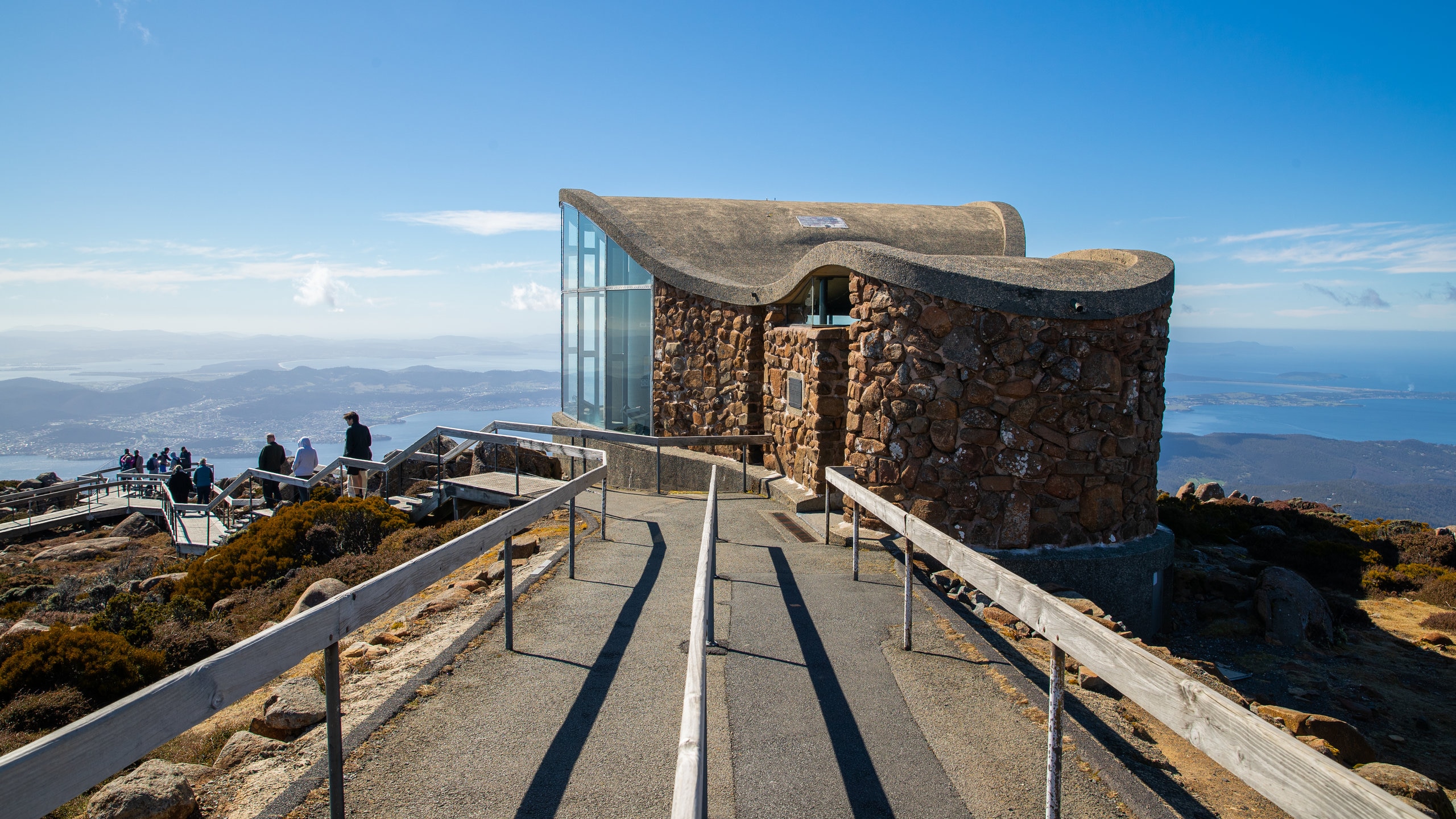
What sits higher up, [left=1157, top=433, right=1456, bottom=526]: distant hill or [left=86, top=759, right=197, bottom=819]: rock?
[left=86, top=759, right=197, bottom=819]: rock

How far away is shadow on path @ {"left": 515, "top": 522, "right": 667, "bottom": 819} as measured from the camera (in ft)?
10.7

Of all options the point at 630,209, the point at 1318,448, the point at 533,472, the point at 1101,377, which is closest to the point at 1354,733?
the point at 1101,377

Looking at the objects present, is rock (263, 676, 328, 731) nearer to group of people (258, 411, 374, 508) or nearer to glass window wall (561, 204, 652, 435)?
group of people (258, 411, 374, 508)

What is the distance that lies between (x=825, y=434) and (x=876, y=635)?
501 centimetres

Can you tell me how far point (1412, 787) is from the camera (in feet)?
13.3

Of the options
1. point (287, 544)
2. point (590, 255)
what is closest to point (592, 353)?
point (590, 255)

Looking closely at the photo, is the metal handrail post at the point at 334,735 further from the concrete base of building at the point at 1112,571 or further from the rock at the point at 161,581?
the rock at the point at 161,581

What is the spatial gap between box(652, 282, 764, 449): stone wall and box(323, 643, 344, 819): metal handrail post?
34.3 feet

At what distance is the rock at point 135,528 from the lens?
1972 cm

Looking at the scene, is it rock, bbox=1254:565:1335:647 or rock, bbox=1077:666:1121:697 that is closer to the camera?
rock, bbox=1077:666:1121:697

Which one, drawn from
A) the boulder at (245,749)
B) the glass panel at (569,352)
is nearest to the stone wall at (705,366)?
the glass panel at (569,352)

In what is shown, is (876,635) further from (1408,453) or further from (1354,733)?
(1408,453)

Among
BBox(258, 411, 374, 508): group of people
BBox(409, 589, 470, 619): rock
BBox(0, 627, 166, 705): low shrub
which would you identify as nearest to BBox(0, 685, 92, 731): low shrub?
BBox(0, 627, 166, 705): low shrub

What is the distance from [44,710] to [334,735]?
525cm
